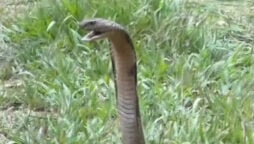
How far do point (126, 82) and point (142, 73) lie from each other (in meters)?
1.25

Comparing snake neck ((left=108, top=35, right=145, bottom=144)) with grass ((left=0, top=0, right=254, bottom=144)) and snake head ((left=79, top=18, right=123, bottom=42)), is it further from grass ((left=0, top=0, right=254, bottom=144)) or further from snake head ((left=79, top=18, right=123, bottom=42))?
grass ((left=0, top=0, right=254, bottom=144))

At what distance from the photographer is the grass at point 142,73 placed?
425cm

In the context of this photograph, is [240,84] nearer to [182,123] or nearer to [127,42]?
[182,123]

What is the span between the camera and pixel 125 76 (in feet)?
11.8

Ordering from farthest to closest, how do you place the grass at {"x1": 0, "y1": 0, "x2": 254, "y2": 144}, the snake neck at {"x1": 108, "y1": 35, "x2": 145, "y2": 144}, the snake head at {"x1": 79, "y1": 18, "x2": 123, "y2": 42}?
the grass at {"x1": 0, "y1": 0, "x2": 254, "y2": 144}
the snake neck at {"x1": 108, "y1": 35, "x2": 145, "y2": 144}
the snake head at {"x1": 79, "y1": 18, "x2": 123, "y2": 42}

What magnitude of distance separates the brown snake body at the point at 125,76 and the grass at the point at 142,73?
43 centimetres

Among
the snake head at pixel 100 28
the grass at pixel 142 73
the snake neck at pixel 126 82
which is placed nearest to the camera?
the snake head at pixel 100 28

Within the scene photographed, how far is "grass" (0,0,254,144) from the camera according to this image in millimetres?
4250

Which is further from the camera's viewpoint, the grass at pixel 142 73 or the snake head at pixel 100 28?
the grass at pixel 142 73

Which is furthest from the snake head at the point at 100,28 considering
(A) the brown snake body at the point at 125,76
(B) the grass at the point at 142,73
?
(B) the grass at the point at 142,73

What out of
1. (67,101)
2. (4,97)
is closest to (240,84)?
(67,101)

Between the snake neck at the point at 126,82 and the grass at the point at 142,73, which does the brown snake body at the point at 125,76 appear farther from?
the grass at the point at 142,73

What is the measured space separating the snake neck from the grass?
465mm

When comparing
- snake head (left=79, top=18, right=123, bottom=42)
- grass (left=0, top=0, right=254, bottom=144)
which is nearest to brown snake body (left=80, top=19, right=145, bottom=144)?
snake head (left=79, top=18, right=123, bottom=42)
